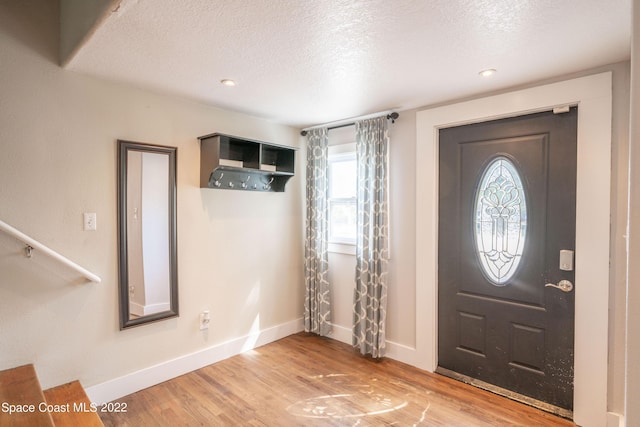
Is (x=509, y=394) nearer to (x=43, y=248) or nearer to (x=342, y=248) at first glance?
(x=342, y=248)

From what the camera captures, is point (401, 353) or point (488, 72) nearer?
point (488, 72)

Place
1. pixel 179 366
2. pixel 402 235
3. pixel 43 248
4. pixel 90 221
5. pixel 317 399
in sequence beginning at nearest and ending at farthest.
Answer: pixel 43 248 → pixel 90 221 → pixel 317 399 → pixel 179 366 → pixel 402 235

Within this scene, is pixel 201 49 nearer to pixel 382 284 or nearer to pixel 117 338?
pixel 117 338

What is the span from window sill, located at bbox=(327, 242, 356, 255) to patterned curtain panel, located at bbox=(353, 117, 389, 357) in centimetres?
21

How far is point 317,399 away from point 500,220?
198 centimetres

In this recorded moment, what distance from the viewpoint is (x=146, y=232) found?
8.77 ft

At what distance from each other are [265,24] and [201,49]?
0.49 m

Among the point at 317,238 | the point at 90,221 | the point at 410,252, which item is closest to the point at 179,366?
the point at 90,221

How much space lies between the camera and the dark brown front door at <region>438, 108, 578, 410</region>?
91.7 inches

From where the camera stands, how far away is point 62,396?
7.04ft

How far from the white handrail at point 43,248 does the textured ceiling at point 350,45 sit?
1.10 metres

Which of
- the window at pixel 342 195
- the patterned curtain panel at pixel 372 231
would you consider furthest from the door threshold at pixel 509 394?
the window at pixel 342 195

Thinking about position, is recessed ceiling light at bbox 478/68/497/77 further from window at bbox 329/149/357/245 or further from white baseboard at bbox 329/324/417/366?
white baseboard at bbox 329/324/417/366

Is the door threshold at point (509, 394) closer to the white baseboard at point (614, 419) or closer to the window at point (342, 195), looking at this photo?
the white baseboard at point (614, 419)
